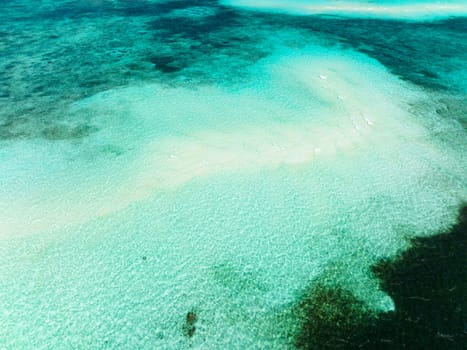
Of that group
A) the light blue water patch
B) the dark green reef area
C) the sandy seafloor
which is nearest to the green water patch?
the sandy seafloor

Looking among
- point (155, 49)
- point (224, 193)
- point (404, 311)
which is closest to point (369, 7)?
point (155, 49)

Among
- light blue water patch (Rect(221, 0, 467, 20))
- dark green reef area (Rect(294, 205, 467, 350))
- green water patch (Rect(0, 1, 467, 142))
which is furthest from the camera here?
light blue water patch (Rect(221, 0, 467, 20))

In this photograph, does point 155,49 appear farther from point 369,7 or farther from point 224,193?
point 369,7

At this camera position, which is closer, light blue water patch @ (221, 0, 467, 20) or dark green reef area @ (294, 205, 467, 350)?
dark green reef area @ (294, 205, 467, 350)

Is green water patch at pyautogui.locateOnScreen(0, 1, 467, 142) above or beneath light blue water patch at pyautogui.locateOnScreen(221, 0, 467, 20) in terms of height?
beneath

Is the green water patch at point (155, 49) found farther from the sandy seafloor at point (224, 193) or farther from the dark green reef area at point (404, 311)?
the dark green reef area at point (404, 311)

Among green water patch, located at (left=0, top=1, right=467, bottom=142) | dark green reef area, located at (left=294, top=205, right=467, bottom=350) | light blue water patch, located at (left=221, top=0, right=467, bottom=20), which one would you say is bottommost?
A: dark green reef area, located at (left=294, top=205, right=467, bottom=350)

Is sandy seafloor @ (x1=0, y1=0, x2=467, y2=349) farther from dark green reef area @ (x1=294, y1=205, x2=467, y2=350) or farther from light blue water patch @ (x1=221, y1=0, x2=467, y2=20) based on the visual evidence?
light blue water patch @ (x1=221, y1=0, x2=467, y2=20)

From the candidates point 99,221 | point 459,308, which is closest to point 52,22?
point 99,221
